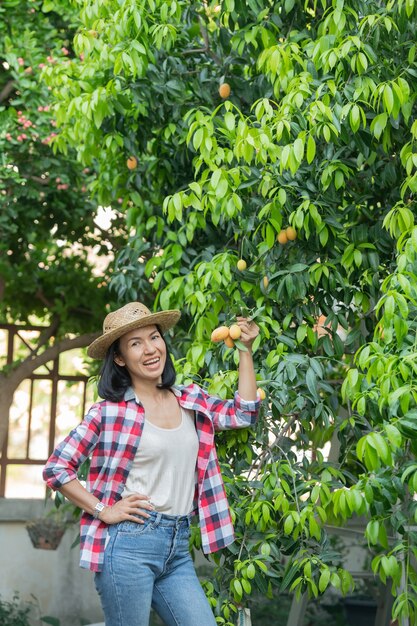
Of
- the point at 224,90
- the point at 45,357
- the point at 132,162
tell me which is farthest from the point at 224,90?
the point at 45,357

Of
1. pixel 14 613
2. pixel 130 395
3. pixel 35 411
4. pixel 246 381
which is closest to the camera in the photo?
pixel 130 395

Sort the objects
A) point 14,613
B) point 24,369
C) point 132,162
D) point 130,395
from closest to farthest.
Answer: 1. point 130,395
2. point 132,162
3. point 24,369
4. point 14,613

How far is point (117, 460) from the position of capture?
298 centimetres

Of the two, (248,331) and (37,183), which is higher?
(37,183)

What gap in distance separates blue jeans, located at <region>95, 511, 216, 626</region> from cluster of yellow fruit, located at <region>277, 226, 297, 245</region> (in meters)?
1.04

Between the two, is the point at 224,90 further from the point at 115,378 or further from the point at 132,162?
the point at 115,378

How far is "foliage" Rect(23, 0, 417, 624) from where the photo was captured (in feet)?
10.5

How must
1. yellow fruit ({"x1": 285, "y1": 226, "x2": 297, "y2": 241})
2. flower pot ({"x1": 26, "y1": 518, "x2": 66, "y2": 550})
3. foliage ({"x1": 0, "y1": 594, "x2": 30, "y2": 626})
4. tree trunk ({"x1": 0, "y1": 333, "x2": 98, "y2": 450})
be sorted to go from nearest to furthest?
yellow fruit ({"x1": 285, "y1": 226, "x2": 297, "y2": 241}) < tree trunk ({"x1": 0, "y1": 333, "x2": 98, "y2": 450}) < foliage ({"x1": 0, "y1": 594, "x2": 30, "y2": 626}) < flower pot ({"x1": 26, "y1": 518, "x2": 66, "y2": 550})

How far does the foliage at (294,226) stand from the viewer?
126 inches

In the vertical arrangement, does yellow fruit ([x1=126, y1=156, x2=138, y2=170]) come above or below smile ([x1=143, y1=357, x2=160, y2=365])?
above

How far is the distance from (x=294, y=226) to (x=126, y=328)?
2.46 feet

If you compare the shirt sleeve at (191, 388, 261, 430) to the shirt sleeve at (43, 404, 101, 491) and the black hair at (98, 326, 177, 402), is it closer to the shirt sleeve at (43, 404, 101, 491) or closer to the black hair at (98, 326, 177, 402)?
the black hair at (98, 326, 177, 402)

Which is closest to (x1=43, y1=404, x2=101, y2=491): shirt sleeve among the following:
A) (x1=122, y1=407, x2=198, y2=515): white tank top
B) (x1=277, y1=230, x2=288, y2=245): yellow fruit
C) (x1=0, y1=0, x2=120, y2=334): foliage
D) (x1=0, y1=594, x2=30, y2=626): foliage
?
(x1=122, y1=407, x2=198, y2=515): white tank top

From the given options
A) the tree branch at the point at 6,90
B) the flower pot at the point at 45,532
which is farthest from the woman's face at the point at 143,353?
the flower pot at the point at 45,532
